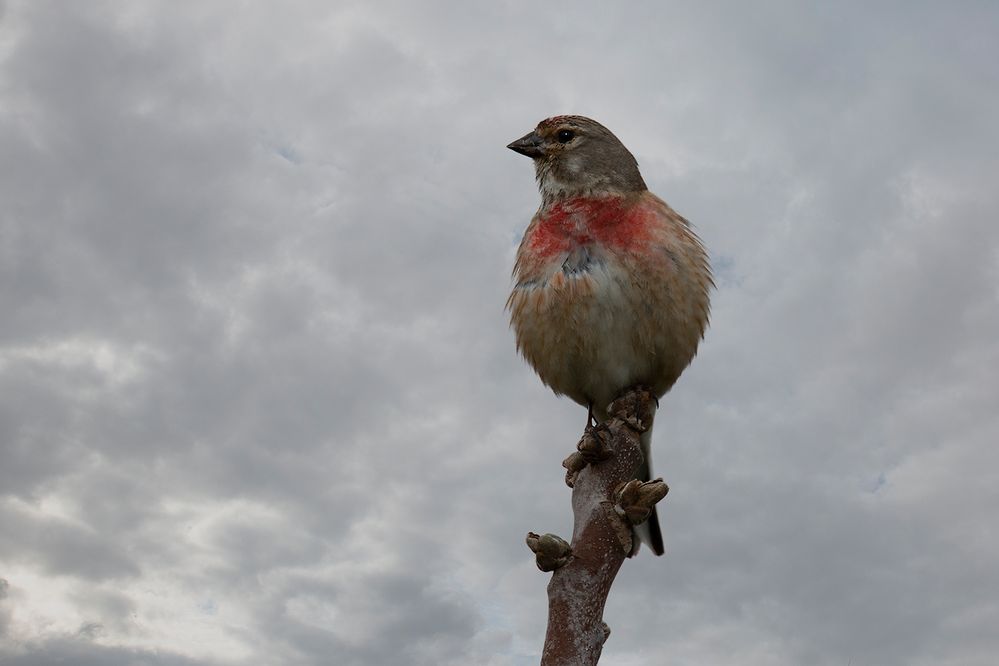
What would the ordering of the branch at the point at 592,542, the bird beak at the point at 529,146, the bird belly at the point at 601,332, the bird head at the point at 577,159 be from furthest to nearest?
the bird beak at the point at 529,146 < the bird head at the point at 577,159 < the bird belly at the point at 601,332 < the branch at the point at 592,542

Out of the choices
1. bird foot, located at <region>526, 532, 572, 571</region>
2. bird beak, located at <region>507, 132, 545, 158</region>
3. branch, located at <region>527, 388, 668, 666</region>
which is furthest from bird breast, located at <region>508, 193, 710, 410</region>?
bird foot, located at <region>526, 532, 572, 571</region>

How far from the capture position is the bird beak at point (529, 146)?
7.33 metres

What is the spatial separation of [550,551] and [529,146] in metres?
3.74

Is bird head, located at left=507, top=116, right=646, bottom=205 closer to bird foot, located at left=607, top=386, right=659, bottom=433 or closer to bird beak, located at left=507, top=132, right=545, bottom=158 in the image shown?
bird beak, located at left=507, top=132, right=545, bottom=158

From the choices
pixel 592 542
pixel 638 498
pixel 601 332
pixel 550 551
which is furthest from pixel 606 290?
pixel 550 551

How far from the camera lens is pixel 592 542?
5059 millimetres

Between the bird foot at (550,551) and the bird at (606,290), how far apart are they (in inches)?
49.8

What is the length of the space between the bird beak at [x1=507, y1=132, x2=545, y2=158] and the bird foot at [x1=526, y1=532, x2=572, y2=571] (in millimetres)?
3557

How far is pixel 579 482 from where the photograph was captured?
5492 mm

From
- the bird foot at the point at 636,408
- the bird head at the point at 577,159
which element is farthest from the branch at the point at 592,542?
the bird head at the point at 577,159

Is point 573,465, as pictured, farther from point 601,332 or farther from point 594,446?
point 601,332

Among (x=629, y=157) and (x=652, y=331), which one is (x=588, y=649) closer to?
(x=652, y=331)

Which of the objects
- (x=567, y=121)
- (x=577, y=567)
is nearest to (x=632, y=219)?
(x=567, y=121)

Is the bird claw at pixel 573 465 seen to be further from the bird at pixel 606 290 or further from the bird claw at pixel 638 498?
the bird at pixel 606 290
